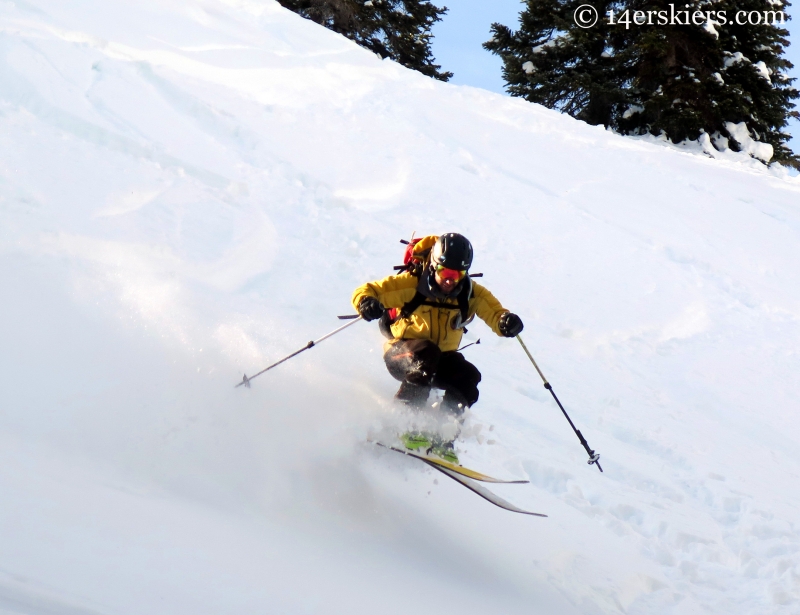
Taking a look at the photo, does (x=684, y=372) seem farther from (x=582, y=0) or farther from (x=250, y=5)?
(x=582, y=0)

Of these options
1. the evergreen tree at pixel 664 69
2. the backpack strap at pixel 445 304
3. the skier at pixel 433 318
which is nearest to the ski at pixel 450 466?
the skier at pixel 433 318

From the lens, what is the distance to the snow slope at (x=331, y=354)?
366 cm

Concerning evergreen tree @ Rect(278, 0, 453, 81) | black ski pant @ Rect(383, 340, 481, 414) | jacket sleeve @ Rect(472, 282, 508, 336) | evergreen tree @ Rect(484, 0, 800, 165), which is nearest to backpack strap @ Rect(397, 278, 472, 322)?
jacket sleeve @ Rect(472, 282, 508, 336)

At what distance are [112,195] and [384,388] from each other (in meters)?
4.11

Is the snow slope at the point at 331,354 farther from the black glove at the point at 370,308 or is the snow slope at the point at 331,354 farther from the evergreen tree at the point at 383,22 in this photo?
the evergreen tree at the point at 383,22

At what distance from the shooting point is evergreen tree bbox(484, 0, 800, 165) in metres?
19.9

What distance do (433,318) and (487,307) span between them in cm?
41

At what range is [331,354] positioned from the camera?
21.1ft

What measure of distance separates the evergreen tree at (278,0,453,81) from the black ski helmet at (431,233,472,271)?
22066mm

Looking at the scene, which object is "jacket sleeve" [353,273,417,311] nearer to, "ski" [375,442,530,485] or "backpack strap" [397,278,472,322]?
"backpack strap" [397,278,472,322]

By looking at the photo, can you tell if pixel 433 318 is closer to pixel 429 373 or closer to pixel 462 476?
→ pixel 429 373

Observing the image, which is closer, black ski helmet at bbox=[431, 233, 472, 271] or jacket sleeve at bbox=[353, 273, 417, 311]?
black ski helmet at bbox=[431, 233, 472, 271]


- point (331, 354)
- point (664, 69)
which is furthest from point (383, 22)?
point (331, 354)

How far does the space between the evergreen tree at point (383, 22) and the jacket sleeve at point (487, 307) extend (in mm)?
21865
